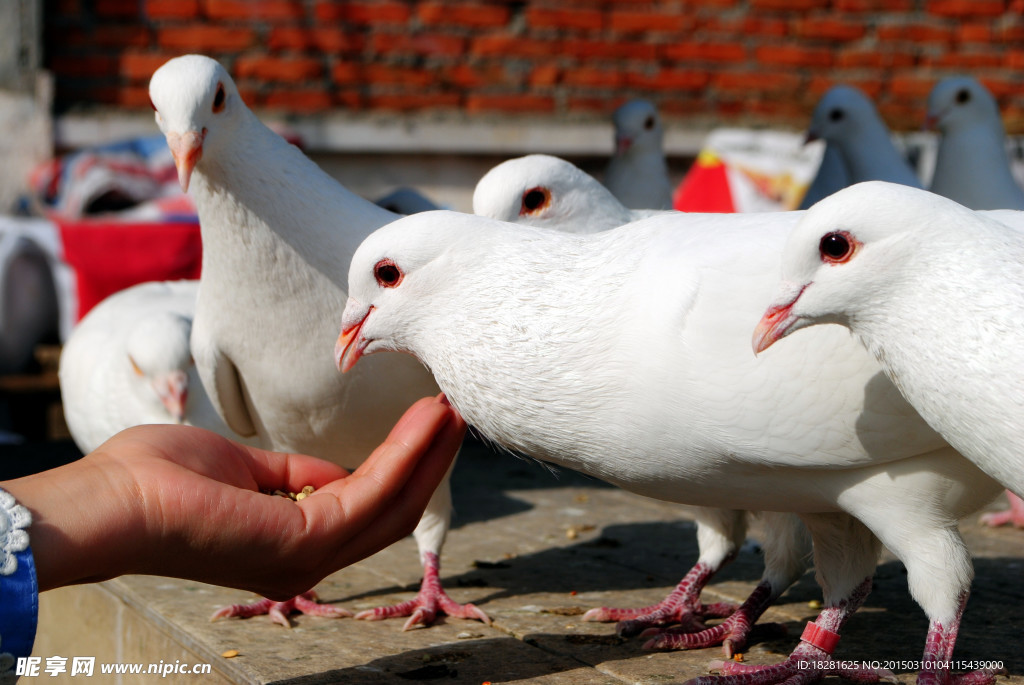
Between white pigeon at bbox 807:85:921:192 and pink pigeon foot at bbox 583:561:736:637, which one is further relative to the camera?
white pigeon at bbox 807:85:921:192

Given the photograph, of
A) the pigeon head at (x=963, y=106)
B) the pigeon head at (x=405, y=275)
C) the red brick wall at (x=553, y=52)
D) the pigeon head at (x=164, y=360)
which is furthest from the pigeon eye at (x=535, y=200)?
the red brick wall at (x=553, y=52)

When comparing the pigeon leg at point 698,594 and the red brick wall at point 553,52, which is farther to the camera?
the red brick wall at point 553,52

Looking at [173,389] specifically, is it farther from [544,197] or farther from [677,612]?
[677,612]

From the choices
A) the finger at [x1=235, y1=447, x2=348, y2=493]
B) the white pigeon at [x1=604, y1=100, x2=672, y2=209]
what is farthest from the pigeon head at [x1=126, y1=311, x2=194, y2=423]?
the white pigeon at [x1=604, y1=100, x2=672, y2=209]

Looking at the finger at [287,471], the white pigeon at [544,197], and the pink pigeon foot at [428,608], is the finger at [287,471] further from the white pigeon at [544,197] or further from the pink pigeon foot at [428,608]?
the white pigeon at [544,197]

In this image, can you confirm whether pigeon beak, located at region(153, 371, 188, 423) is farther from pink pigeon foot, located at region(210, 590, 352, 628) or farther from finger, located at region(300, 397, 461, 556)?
finger, located at region(300, 397, 461, 556)

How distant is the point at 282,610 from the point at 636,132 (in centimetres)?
294

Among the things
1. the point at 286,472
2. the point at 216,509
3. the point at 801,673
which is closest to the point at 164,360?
the point at 286,472

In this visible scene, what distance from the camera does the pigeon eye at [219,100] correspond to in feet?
8.93

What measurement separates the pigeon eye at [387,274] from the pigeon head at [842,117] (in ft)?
11.3

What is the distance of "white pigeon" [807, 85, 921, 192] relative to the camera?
16.2 feet

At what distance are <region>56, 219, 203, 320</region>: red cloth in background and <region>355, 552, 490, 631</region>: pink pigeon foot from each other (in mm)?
3228

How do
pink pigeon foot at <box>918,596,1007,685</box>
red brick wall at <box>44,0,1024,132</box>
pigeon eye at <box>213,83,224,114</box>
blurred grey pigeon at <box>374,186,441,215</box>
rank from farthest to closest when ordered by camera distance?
red brick wall at <box>44,0,1024,132</box>
blurred grey pigeon at <box>374,186,441,215</box>
pigeon eye at <box>213,83,224,114</box>
pink pigeon foot at <box>918,596,1007,685</box>

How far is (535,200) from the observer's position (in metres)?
2.88
